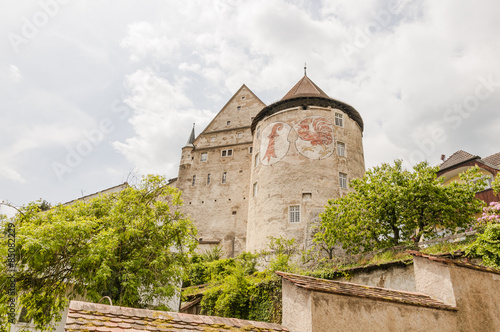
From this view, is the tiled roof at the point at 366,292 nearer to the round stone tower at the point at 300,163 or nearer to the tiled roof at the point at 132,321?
the tiled roof at the point at 132,321

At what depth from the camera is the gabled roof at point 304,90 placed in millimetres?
30028

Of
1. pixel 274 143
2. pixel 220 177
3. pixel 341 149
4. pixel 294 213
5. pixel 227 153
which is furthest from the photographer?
pixel 227 153

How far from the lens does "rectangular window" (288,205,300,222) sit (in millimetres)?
26000

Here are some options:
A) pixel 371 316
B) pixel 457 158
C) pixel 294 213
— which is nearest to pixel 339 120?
pixel 294 213

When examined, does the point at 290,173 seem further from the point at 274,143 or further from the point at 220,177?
the point at 220,177

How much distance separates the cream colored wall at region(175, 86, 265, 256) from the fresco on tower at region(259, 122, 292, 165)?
850cm

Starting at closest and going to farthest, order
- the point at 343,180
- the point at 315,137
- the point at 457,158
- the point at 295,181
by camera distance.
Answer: the point at 295,181
the point at 343,180
the point at 457,158
the point at 315,137

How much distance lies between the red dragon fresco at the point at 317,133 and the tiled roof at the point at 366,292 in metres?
20.5

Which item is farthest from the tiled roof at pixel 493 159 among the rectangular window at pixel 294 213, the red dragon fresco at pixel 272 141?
the red dragon fresco at pixel 272 141

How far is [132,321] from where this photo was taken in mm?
5426

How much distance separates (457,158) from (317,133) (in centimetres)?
1038

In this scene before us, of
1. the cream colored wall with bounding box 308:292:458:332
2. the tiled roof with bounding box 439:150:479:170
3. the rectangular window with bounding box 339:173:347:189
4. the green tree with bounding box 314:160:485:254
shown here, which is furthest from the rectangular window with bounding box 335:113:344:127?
the cream colored wall with bounding box 308:292:458:332

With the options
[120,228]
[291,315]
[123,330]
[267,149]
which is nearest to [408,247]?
[291,315]

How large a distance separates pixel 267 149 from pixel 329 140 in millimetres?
4756
